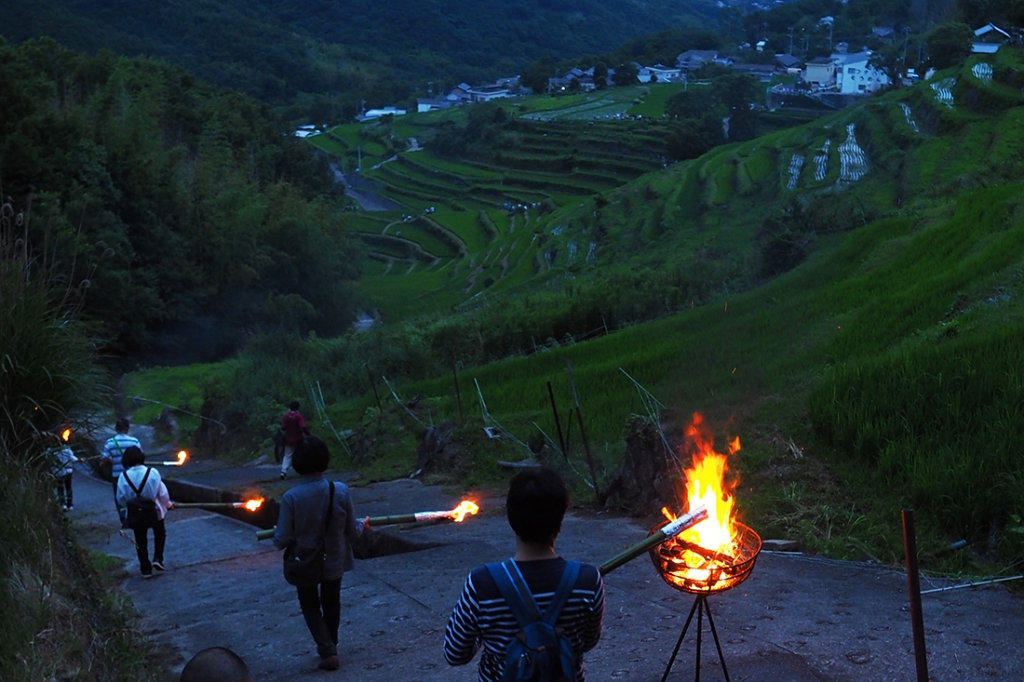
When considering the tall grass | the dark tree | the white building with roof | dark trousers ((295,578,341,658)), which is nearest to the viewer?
dark trousers ((295,578,341,658))

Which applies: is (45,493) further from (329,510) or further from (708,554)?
(708,554)

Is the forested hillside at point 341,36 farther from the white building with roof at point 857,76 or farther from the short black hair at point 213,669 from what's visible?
the short black hair at point 213,669

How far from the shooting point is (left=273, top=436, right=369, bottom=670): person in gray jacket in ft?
18.5

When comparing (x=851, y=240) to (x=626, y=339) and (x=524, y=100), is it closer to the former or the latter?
(x=626, y=339)

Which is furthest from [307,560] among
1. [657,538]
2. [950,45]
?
[950,45]

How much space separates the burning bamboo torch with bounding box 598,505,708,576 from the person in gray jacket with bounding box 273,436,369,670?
230cm

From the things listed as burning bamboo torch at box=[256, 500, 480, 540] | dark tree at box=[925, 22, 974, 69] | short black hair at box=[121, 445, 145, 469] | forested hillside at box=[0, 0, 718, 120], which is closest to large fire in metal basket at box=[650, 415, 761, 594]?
burning bamboo torch at box=[256, 500, 480, 540]

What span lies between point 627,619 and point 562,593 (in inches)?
124

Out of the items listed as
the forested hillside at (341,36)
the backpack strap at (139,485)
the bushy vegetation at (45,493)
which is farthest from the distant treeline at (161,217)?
the forested hillside at (341,36)

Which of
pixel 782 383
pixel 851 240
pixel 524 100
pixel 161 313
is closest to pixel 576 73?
pixel 524 100

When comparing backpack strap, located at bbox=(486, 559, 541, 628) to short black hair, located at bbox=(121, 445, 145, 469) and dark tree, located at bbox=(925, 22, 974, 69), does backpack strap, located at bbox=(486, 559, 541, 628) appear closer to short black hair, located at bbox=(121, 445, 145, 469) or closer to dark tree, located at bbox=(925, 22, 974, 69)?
short black hair, located at bbox=(121, 445, 145, 469)

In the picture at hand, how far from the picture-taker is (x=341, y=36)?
153125mm

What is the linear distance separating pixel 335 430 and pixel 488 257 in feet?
117

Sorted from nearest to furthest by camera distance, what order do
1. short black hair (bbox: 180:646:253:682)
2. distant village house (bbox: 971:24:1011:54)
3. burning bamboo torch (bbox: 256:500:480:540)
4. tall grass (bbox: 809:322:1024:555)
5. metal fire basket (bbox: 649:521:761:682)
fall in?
short black hair (bbox: 180:646:253:682) → metal fire basket (bbox: 649:521:761:682) → burning bamboo torch (bbox: 256:500:480:540) → tall grass (bbox: 809:322:1024:555) → distant village house (bbox: 971:24:1011:54)
